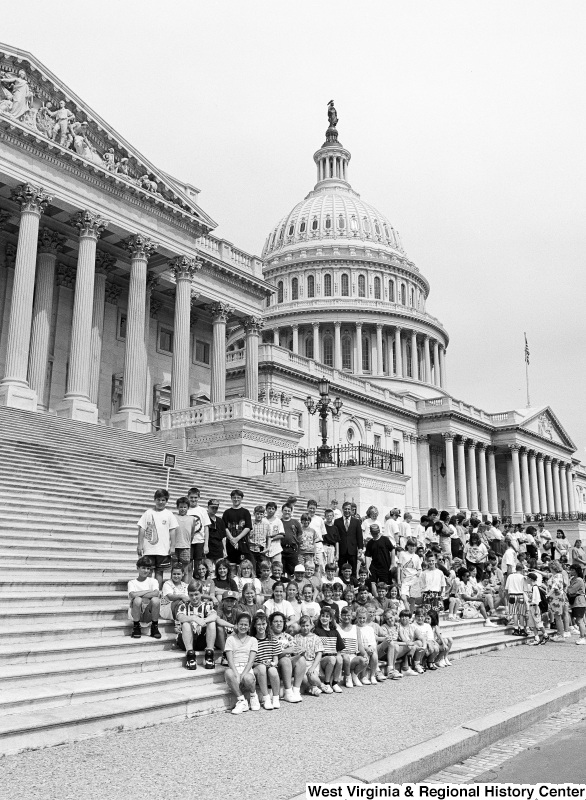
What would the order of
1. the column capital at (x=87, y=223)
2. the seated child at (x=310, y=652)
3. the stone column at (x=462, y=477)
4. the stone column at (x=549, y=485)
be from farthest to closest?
the stone column at (x=549, y=485)
the stone column at (x=462, y=477)
the column capital at (x=87, y=223)
the seated child at (x=310, y=652)

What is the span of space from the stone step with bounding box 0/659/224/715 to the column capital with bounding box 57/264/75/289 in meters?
30.0

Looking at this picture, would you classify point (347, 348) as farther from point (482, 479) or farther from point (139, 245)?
point (139, 245)

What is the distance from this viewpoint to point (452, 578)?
58.5 feet

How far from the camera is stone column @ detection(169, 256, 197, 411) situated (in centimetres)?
3569

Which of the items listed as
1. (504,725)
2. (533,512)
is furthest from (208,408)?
(533,512)

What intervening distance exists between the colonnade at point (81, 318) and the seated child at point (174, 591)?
63.6ft

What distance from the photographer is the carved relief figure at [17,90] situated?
30.9m

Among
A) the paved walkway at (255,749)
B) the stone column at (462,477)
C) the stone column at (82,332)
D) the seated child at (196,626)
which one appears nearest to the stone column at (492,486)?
the stone column at (462,477)

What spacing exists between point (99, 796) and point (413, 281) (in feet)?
321

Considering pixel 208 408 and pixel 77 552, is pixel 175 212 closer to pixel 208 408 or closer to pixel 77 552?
pixel 208 408

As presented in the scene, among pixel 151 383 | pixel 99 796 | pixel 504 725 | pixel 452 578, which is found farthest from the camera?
pixel 151 383

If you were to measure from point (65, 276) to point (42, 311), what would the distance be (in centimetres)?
496

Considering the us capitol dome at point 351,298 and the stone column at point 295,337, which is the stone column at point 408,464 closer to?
the us capitol dome at point 351,298

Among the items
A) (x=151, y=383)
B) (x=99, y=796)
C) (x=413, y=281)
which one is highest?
(x=413, y=281)
